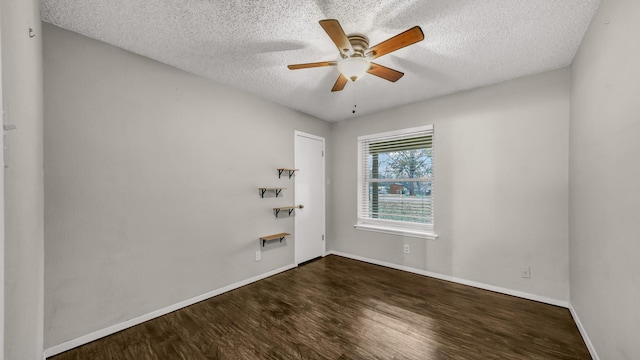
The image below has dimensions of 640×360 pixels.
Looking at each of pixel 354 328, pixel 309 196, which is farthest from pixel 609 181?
pixel 309 196

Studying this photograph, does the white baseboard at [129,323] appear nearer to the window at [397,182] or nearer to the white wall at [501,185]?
the window at [397,182]

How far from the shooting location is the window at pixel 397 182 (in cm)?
353

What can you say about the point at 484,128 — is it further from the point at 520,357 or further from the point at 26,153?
the point at 26,153

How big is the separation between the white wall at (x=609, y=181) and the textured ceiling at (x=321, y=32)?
0.35m

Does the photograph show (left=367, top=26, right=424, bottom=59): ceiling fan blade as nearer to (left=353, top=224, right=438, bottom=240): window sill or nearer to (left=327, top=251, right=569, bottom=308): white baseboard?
(left=353, top=224, right=438, bottom=240): window sill

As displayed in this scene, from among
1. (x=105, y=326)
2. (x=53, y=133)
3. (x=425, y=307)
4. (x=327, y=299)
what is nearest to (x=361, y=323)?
(x=327, y=299)

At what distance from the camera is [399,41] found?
166 centimetres

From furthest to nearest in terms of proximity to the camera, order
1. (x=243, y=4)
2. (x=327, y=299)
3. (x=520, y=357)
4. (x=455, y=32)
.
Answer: (x=327, y=299)
(x=455, y=32)
(x=520, y=357)
(x=243, y=4)

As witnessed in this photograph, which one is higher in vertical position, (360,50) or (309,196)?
(360,50)

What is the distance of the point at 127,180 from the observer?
2213 millimetres

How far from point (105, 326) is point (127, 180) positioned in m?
1.21

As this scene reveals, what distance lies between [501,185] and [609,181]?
1344mm

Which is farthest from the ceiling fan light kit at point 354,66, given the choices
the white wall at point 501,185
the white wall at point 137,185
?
the white wall at point 501,185

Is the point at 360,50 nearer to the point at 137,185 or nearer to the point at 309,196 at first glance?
the point at 137,185
